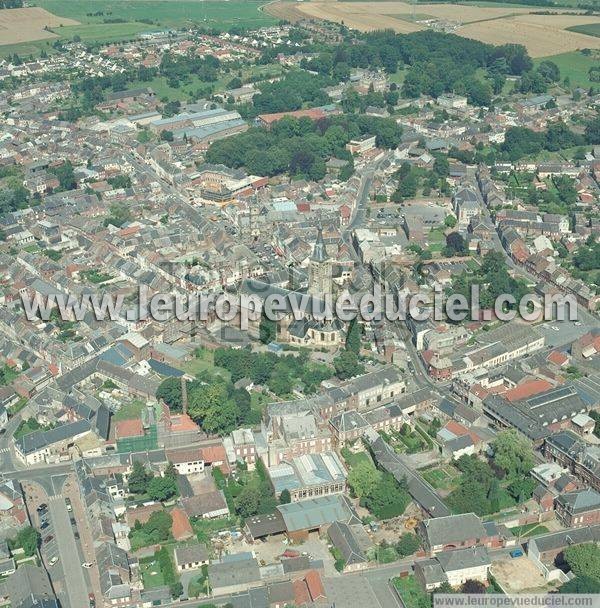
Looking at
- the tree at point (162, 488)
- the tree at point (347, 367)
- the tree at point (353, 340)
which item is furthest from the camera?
the tree at point (353, 340)

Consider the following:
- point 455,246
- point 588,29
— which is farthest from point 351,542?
point 588,29

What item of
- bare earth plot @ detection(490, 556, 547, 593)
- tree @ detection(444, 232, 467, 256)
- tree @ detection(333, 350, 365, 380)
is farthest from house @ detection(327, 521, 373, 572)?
tree @ detection(444, 232, 467, 256)

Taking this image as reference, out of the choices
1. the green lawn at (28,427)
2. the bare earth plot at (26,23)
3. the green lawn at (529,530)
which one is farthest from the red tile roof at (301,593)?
the bare earth plot at (26,23)

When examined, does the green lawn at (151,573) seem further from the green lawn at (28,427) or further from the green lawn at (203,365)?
the green lawn at (203,365)

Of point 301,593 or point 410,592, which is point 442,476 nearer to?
point 410,592

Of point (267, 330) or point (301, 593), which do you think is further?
point (267, 330)

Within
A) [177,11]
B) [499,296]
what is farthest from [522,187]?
[177,11]
